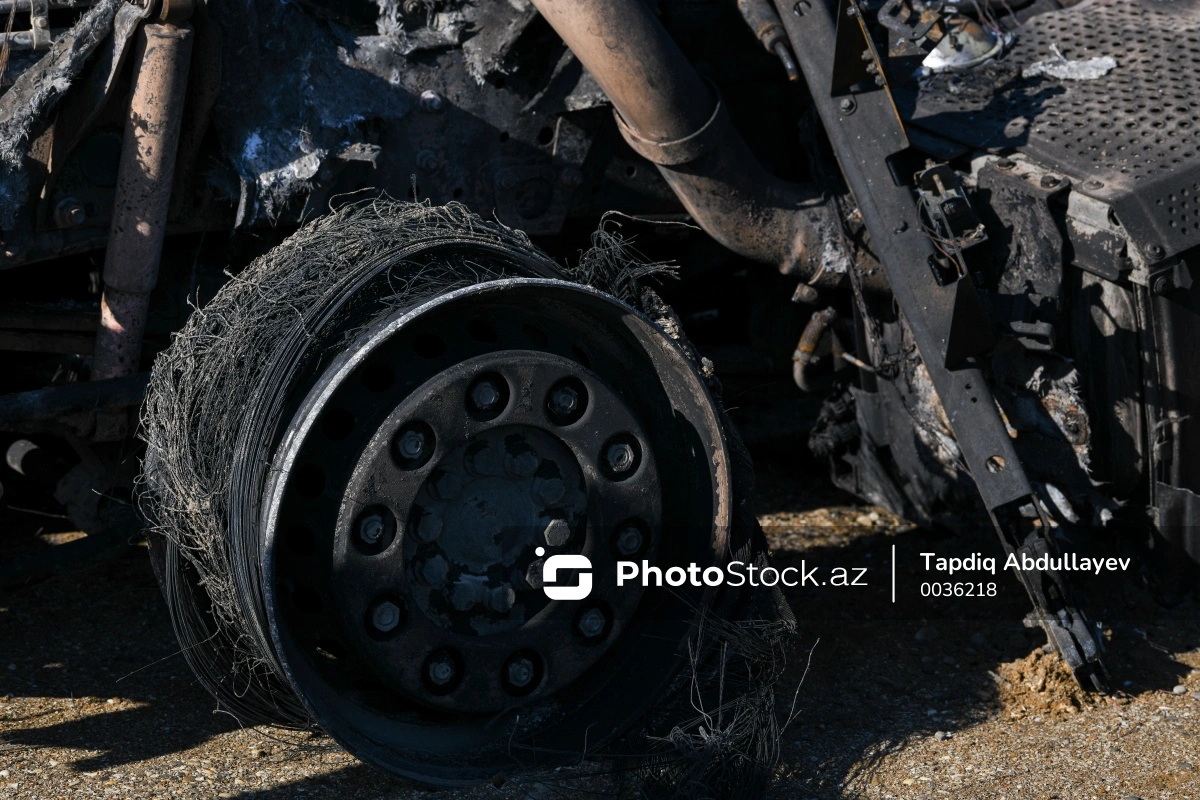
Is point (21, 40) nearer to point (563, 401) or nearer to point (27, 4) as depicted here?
point (27, 4)

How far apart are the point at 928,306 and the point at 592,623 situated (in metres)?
1.48

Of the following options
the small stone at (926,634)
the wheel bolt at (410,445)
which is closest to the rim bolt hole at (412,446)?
the wheel bolt at (410,445)

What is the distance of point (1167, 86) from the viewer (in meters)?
4.73

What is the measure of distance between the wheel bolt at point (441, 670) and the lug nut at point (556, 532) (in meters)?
0.40

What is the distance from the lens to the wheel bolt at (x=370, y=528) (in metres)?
3.35

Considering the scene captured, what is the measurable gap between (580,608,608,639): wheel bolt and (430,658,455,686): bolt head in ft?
1.26

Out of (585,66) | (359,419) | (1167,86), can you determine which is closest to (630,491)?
(359,419)

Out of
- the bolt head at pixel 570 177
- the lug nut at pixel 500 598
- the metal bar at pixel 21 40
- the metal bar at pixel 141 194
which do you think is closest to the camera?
the lug nut at pixel 500 598

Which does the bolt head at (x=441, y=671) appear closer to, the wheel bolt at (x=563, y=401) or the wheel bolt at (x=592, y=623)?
the wheel bolt at (x=592, y=623)

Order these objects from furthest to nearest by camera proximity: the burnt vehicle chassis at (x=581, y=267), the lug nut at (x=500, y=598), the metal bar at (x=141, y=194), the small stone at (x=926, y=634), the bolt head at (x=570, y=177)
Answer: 1. the small stone at (x=926, y=634)
2. the bolt head at (x=570, y=177)
3. the metal bar at (x=141, y=194)
4. the lug nut at (x=500, y=598)
5. the burnt vehicle chassis at (x=581, y=267)

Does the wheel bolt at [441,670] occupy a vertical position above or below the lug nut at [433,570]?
below

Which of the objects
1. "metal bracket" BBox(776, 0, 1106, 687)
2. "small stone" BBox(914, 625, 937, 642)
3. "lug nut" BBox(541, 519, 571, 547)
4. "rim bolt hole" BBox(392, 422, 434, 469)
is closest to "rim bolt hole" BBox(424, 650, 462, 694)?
"lug nut" BBox(541, 519, 571, 547)

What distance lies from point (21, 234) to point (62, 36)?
1.89 feet

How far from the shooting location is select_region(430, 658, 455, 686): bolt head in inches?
137
